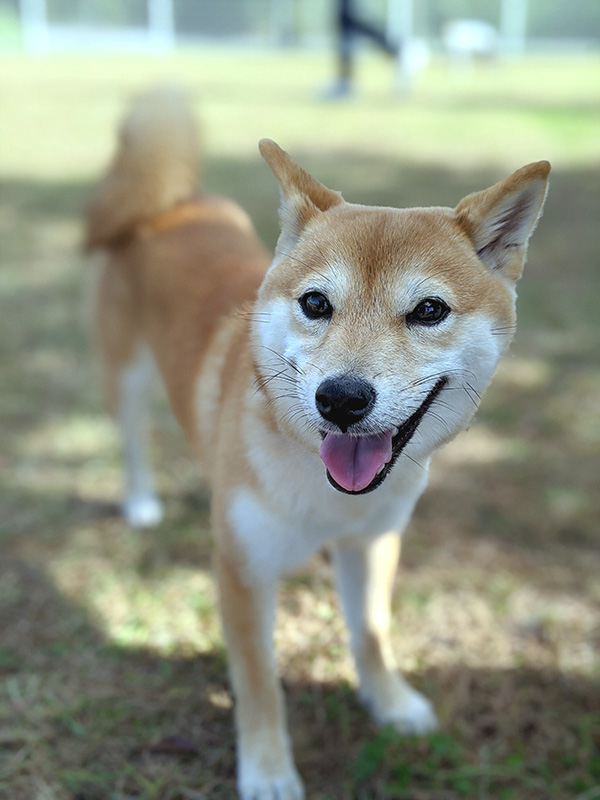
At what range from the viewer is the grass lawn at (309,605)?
238cm

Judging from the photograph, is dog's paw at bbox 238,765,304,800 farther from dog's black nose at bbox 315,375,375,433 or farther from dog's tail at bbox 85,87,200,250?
dog's tail at bbox 85,87,200,250

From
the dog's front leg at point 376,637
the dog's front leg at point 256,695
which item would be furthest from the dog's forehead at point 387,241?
the dog's front leg at point 376,637

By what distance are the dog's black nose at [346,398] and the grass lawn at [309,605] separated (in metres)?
1.29

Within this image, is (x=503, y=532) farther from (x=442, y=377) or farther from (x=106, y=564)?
(x=442, y=377)

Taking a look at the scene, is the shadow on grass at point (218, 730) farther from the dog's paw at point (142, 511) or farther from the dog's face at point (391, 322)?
the dog's face at point (391, 322)

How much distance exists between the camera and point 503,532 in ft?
11.4

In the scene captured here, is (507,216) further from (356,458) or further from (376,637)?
(376,637)

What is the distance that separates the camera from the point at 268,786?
2.26m

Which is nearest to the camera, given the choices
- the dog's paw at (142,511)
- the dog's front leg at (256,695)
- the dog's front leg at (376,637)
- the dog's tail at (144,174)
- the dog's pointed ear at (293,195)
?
the dog's pointed ear at (293,195)

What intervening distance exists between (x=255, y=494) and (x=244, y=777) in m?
0.89

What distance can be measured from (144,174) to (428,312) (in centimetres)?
182

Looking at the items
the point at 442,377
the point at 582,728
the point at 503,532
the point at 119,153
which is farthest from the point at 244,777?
the point at 119,153

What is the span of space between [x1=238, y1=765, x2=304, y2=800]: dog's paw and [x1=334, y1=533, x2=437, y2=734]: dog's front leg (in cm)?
38

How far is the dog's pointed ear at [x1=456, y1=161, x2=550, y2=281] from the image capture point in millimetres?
1712
